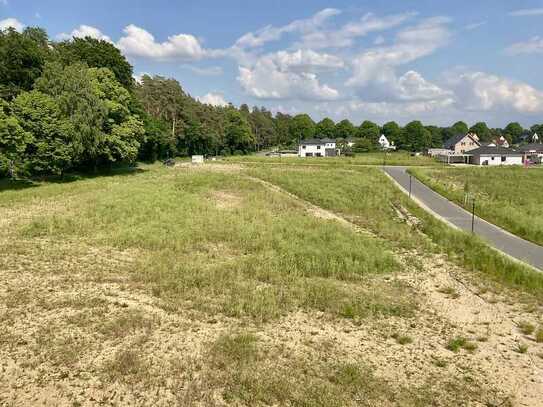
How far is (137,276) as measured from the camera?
1229cm

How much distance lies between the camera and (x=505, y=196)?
30.4 metres

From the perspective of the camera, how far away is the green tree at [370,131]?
120m

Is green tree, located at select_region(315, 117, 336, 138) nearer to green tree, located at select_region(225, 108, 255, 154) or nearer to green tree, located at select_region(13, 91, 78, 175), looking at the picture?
green tree, located at select_region(225, 108, 255, 154)

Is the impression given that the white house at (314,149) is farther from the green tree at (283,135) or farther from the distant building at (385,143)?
the green tree at (283,135)

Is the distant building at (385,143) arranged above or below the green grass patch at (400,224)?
above

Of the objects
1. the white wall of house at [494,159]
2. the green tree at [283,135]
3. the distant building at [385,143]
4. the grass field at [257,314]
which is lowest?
the grass field at [257,314]

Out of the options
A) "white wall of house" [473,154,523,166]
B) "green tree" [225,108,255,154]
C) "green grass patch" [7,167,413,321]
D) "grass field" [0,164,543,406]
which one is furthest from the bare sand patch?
"green tree" [225,108,255,154]

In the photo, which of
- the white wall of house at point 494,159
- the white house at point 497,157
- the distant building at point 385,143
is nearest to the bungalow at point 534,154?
the white house at point 497,157

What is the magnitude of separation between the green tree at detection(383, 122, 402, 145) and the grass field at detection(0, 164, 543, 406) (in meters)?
102

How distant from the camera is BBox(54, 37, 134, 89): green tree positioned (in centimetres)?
4705

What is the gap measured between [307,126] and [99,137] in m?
102

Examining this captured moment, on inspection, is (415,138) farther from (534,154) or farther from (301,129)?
(301,129)

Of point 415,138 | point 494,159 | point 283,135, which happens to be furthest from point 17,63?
point 283,135

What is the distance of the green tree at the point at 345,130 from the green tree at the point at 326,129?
5.49ft
